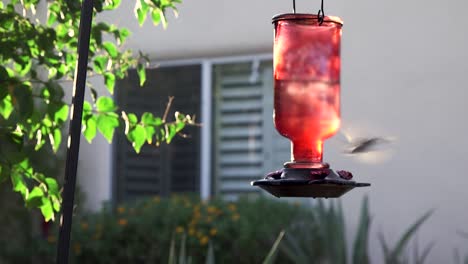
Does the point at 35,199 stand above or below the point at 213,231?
above

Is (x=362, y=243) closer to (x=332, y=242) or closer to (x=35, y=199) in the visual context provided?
(x=332, y=242)

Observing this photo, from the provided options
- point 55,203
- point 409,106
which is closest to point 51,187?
point 55,203

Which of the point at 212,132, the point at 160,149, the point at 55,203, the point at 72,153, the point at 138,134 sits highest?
the point at 212,132

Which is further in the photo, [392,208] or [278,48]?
[392,208]

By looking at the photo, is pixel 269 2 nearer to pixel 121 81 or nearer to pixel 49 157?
pixel 121 81

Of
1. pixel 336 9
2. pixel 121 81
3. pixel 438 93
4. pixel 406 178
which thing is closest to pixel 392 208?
pixel 406 178

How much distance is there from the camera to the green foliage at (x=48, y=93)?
405cm

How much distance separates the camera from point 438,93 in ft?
24.9

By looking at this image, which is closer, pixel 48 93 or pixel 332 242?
pixel 48 93

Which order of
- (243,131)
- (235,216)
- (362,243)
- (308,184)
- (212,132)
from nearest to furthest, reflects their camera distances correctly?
(308,184) → (362,243) → (235,216) → (243,131) → (212,132)

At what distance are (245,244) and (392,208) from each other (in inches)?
43.7

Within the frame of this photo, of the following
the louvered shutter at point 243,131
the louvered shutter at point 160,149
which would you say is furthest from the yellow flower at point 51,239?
the louvered shutter at point 243,131

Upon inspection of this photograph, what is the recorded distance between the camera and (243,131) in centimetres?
862

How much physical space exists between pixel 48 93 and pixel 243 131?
449 centimetres
